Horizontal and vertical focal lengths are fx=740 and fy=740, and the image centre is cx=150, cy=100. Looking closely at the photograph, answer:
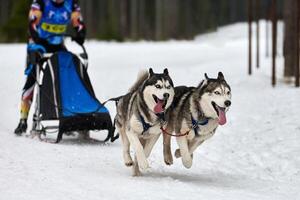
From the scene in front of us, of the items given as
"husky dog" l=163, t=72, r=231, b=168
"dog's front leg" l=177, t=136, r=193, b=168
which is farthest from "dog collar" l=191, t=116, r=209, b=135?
"dog's front leg" l=177, t=136, r=193, b=168

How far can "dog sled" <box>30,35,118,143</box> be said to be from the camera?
9.27 metres

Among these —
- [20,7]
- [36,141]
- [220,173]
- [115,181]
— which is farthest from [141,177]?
[20,7]

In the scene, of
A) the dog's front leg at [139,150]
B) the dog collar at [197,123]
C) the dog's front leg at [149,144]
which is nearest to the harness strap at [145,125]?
the dog's front leg at [139,150]

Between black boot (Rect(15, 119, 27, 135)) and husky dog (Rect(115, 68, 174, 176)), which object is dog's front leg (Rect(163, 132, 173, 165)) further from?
black boot (Rect(15, 119, 27, 135))

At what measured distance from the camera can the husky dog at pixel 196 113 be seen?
278 inches

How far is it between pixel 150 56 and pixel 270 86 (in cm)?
1045

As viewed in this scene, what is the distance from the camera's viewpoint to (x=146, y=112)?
7.10 metres

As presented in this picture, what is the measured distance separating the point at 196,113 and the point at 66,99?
2700 mm

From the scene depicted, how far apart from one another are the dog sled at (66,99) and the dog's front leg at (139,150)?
2.02 m

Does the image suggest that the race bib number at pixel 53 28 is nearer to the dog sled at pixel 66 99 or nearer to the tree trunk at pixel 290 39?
the dog sled at pixel 66 99

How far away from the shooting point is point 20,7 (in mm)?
37438

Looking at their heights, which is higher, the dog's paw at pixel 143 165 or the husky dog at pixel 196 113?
the husky dog at pixel 196 113

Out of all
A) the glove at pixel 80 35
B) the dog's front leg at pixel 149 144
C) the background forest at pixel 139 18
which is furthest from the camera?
the background forest at pixel 139 18

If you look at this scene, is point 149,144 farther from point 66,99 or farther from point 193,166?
point 66,99
